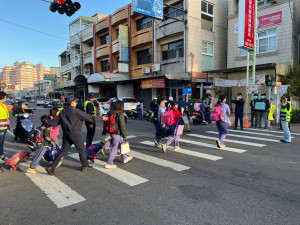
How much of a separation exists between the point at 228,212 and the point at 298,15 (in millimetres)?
19417

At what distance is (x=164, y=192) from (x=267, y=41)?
1775 centimetres

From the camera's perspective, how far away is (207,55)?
21.2 m

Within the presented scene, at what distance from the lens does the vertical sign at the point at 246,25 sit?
1277cm

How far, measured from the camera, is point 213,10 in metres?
21.6

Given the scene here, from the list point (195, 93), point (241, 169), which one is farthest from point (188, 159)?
point (195, 93)

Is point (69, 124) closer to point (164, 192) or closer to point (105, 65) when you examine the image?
point (164, 192)

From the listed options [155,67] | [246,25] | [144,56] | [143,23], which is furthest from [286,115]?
[143,23]

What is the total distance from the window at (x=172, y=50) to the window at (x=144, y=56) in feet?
6.81

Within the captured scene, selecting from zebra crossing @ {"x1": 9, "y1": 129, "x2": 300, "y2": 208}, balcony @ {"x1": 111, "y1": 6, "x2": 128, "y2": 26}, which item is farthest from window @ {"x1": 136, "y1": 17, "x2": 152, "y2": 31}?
zebra crossing @ {"x1": 9, "y1": 129, "x2": 300, "y2": 208}

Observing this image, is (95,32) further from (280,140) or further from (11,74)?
(11,74)

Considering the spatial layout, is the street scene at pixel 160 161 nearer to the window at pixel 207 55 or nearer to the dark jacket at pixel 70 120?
the dark jacket at pixel 70 120

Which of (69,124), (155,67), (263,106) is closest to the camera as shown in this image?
(69,124)

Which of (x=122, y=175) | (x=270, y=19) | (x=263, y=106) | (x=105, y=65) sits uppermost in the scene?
(x=270, y=19)

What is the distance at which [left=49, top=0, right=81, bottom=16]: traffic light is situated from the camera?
7777 millimetres
